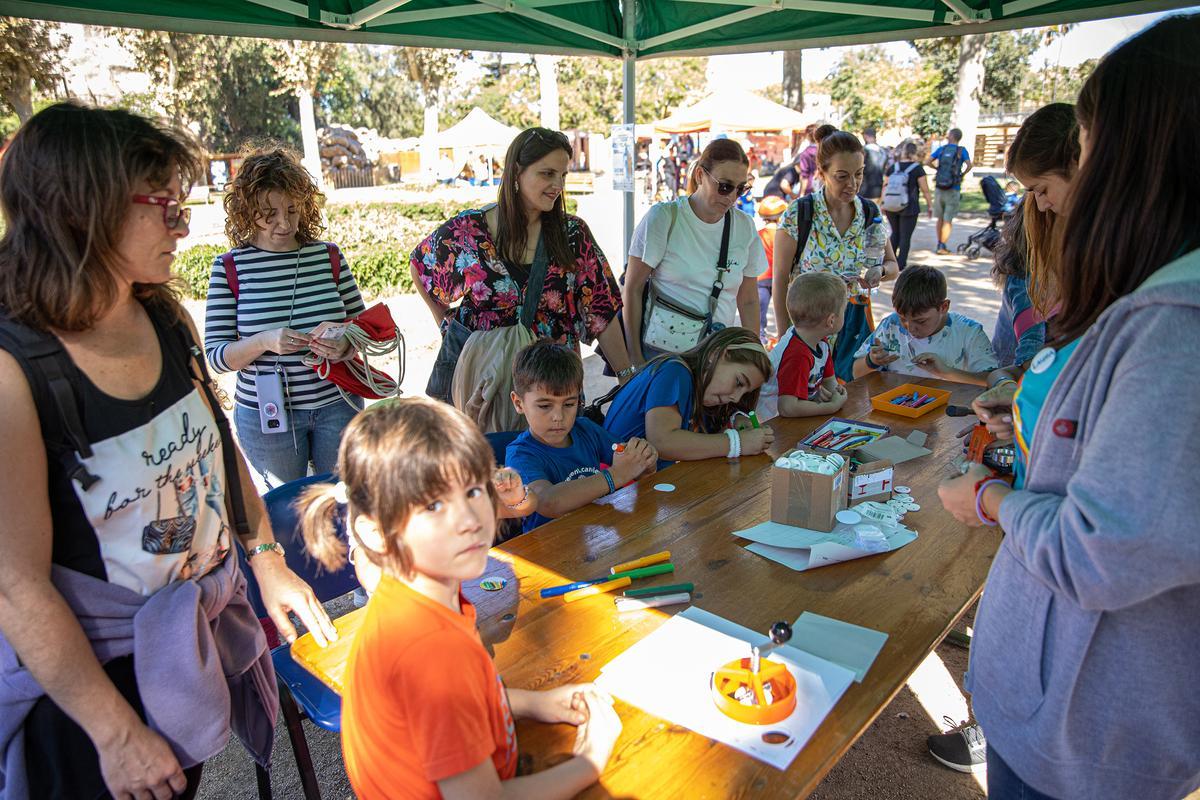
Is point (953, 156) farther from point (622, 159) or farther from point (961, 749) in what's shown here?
point (961, 749)

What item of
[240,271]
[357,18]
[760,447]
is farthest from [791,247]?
Result: [240,271]

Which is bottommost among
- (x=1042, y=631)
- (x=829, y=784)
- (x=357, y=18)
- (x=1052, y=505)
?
(x=829, y=784)

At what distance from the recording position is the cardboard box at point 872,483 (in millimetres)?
2119

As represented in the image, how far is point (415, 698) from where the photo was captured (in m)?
1.00

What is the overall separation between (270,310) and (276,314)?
0.02 meters

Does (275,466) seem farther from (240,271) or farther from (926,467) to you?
(926,467)

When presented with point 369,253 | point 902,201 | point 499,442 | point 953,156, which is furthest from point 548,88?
point 499,442

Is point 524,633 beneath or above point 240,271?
beneath

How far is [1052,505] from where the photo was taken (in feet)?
3.37

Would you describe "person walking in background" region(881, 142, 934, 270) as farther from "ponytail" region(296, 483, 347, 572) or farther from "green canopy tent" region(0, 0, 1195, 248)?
"ponytail" region(296, 483, 347, 572)

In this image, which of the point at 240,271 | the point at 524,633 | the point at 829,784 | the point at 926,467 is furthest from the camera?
the point at 240,271

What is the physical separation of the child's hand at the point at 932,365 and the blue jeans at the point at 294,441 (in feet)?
7.74

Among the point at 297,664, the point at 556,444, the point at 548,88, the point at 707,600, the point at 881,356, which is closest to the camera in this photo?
the point at 707,600

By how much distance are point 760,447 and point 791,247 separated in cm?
183
